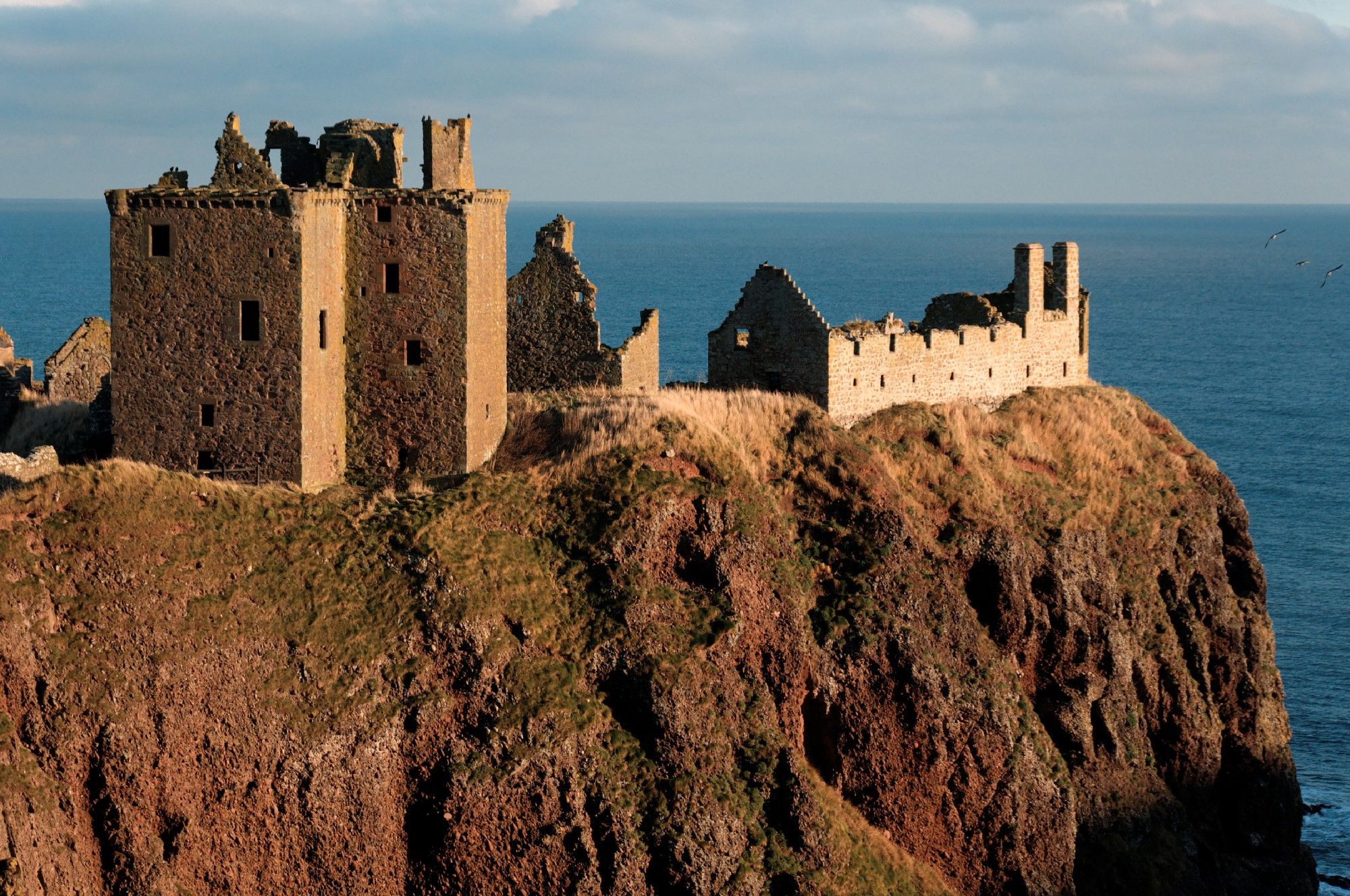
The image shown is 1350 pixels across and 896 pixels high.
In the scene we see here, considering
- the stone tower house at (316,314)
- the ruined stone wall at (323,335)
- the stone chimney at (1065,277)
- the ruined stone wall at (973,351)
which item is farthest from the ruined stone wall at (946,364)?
the ruined stone wall at (323,335)

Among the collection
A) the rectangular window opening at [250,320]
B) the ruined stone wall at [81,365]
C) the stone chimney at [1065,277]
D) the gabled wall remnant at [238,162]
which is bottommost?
the ruined stone wall at [81,365]

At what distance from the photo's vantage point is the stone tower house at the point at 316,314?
141 ft

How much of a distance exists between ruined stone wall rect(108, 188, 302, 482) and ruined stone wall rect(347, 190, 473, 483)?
2638 mm

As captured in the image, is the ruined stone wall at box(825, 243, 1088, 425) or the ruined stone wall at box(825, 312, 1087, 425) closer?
the ruined stone wall at box(825, 312, 1087, 425)

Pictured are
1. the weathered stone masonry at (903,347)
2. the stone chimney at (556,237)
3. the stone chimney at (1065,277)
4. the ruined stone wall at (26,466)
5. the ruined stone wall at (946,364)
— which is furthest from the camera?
the stone chimney at (1065,277)

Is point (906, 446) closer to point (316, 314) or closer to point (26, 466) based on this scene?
point (316, 314)

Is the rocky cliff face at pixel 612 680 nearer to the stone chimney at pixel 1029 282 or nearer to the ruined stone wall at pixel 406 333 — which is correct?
the ruined stone wall at pixel 406 333

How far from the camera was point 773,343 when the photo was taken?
54906 millimetres

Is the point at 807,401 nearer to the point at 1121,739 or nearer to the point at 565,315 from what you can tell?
the point at 565,315

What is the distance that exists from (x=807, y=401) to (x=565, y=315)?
7.91m

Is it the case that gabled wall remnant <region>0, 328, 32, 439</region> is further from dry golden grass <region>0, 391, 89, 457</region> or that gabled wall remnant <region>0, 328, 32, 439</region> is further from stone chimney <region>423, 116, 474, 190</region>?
stone chimney <region>423, 116, 474, 190</region>

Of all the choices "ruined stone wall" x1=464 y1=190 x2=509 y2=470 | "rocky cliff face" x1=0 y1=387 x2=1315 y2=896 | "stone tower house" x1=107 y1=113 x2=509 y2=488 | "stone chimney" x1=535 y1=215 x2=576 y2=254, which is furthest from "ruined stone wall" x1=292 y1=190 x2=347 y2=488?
"stone chimney" x1=535 y1=215 x2=576 y2=254

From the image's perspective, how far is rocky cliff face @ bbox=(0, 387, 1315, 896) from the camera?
37906 millimetres

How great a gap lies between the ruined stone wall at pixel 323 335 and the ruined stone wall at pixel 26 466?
562cm
